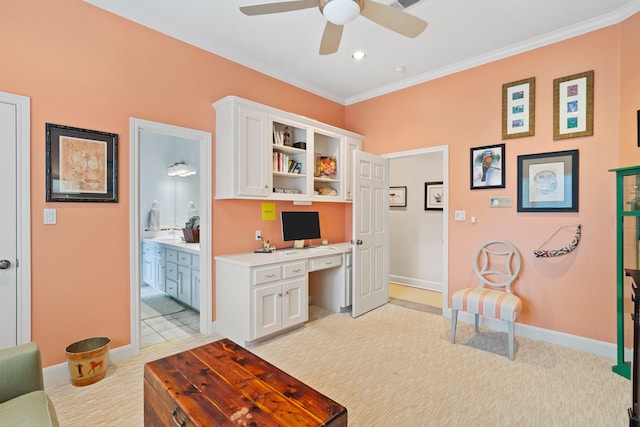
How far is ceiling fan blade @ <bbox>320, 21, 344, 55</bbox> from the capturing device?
211 cm

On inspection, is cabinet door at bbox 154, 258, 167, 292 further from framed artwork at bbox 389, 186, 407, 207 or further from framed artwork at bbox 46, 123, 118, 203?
framed artwork at bbox 389, 186, 407, 207

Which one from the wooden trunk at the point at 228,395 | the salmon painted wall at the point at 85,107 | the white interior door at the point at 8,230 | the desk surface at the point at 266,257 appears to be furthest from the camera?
the desk surface at the point at 266,257

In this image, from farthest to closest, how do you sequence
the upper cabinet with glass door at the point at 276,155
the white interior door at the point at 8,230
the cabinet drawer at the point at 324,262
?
the cabinet drawer at the point at 324,262, the upper cabinet with glass door at the point at 276,155, the white interior door at the point at 8,230

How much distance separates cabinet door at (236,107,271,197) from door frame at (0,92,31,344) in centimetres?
155

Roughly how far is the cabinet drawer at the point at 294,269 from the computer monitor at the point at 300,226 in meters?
0.52

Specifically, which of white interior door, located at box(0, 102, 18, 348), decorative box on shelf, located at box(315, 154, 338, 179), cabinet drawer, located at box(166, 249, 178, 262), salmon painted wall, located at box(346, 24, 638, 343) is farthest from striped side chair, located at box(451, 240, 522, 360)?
white interior door, located at box(0, 102, 18, 348)

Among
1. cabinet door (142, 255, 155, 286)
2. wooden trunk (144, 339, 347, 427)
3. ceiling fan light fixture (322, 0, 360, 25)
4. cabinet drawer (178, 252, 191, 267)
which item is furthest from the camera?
cabinet door (142, 255, 155, 286)

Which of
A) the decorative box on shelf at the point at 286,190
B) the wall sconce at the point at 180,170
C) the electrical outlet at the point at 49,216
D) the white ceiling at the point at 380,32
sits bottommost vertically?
the electrical outlet at the point at 49,216

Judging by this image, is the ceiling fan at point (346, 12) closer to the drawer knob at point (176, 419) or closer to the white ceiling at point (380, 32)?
A: the white ceiling at point (380, 32)

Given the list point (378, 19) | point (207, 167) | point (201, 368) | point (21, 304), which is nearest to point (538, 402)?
point (201, 368)

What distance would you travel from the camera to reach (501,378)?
2.37 meters

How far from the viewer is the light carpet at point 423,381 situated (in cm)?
194

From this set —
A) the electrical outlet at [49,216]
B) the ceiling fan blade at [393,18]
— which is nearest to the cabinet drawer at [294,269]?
the electrical outlet at [49,216]

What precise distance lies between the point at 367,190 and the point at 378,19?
2100 mm
